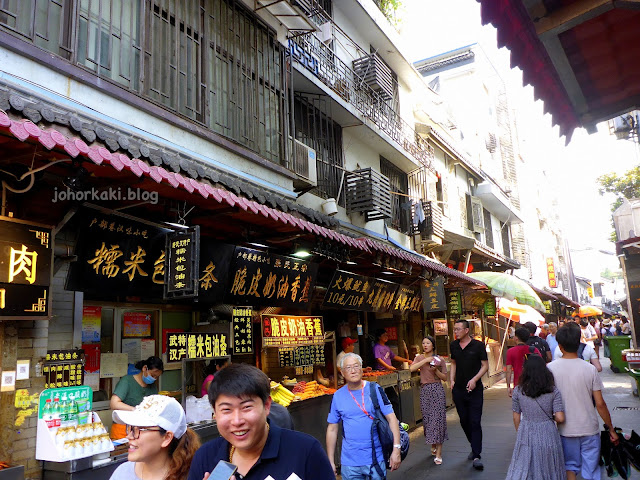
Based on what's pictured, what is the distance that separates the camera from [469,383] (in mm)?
8312

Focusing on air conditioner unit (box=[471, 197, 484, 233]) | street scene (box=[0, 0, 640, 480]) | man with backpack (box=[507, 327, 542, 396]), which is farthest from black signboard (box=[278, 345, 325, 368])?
air conditioner unit (box=[471, 197, 484, 233])

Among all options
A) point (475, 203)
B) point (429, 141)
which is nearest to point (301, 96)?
point (429, 141)

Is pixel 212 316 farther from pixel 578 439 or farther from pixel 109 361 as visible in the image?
pixel 578 439

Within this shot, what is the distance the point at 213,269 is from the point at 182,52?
351cm

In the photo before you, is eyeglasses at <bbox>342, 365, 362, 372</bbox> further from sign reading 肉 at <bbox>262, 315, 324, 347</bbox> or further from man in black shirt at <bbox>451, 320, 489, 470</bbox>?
man in black shirt at <bbox>451, 320, 489, 470</bbox>

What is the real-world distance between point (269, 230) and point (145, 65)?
2926mm

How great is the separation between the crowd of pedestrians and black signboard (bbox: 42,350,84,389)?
9.29ft

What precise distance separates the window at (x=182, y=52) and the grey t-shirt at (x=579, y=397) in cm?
621

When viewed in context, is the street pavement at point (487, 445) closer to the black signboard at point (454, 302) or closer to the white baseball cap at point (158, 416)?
the black signboard at point (454, 302)

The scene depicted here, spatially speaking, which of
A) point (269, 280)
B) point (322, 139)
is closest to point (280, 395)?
point (269, 280)

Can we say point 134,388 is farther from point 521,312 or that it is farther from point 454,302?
point 521,312

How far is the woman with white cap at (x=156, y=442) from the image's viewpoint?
117 inches

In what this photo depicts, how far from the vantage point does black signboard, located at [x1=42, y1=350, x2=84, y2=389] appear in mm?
5809

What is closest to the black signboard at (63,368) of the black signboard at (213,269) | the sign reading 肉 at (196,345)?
the sign reading 肉 at (196,345)
